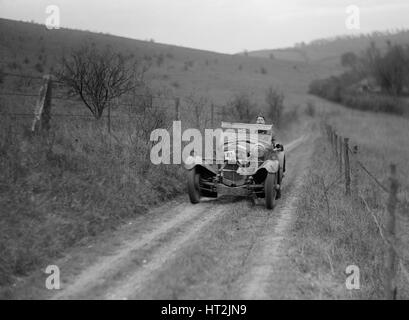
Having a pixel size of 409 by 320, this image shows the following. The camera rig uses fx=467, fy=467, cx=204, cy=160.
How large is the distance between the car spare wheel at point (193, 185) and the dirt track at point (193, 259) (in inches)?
22.7

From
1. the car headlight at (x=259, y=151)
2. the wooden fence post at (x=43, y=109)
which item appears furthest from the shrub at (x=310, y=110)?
the wooden fence post at (x=43, y=109)

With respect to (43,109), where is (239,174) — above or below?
below

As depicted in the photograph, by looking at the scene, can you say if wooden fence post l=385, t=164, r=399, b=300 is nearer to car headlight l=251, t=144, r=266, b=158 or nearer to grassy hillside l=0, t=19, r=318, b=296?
grassy hillside l=0, t=19, r=318, b=296

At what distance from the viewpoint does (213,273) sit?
6285 mm

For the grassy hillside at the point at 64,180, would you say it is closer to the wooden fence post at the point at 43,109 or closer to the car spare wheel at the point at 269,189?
the wooden fence post at the point at 43,109

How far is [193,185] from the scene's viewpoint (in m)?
10.7

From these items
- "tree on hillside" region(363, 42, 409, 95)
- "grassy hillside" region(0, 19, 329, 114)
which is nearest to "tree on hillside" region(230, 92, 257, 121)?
"grassy hillside" region(0, 19, 329, 114)

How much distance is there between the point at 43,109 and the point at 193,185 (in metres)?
3.76

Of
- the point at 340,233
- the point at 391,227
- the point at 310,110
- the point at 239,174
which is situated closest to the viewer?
the point at 391,227

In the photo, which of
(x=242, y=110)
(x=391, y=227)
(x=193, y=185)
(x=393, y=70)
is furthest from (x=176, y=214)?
(x=393, y=70)

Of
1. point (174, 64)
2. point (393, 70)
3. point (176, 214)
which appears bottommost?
point (176, 214)

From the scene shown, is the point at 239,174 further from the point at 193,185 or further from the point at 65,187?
the point at 65,187

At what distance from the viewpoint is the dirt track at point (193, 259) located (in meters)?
5.74
